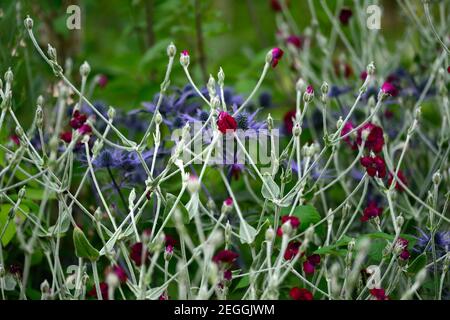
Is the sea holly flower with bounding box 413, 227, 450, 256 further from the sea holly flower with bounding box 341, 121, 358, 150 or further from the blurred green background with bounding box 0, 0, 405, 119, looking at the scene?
the blurred green background with bounding box 0, 0, 405, 119

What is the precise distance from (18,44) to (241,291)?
647 millimetres

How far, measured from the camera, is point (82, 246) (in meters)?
0.95

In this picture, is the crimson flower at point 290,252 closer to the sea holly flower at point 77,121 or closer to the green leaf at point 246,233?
the green leaf at point 246,233

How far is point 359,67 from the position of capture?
165 centimetres

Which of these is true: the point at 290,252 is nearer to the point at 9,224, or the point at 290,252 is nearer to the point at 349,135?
the point at 349,135

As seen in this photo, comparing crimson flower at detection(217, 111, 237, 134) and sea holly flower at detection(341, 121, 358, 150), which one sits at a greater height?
crimson flower at detection(217, 111, 237, 134)

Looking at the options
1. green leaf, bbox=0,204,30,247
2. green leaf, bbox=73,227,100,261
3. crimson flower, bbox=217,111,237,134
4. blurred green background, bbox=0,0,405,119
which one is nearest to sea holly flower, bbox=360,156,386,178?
crimson flower, bbox=217,111,237,134

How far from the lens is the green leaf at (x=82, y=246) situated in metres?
0.94

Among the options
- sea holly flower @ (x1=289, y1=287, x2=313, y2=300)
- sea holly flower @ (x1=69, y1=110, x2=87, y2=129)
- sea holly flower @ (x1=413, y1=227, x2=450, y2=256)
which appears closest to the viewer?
sea holly flower @ (x1=289, y1=287, x2=313, y2=300)

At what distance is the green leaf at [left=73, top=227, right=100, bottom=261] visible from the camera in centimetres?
94

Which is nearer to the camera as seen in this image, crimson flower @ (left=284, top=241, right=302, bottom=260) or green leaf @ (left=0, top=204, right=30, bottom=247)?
crimson flower @ (left=284, top=241, right=302, bottom=260)
